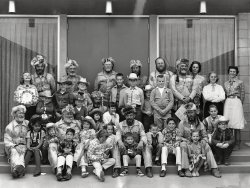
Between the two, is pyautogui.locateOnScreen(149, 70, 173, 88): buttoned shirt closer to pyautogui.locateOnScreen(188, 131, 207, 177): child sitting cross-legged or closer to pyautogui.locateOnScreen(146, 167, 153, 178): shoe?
pyautogui.locateOnScreen(188, 131, 207, 177): child sitting cross-legged

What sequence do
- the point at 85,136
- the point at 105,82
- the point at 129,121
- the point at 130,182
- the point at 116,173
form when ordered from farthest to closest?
the point at 105,82, the point at 129,121, the point at 85,136, the point at 116,173, the point at 130,182

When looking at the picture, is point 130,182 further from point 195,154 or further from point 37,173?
point 37,173

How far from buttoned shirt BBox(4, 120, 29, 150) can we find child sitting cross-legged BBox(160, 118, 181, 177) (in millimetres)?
2499

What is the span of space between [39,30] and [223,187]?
5628 millimetres

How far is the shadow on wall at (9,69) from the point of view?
10.7 meters

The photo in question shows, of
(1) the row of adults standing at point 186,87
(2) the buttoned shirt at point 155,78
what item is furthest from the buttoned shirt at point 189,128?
(2) the buttoned shirt at point 155,78

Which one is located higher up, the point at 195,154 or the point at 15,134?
the point at 15,134

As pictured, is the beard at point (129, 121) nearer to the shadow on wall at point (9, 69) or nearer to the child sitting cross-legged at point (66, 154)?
the child sitting cross-legged at point (66, 154)

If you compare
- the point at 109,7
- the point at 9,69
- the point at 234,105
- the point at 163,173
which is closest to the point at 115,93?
the point at 109,7

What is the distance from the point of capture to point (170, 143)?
28.4 feet

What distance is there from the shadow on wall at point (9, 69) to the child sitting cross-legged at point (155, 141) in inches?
128

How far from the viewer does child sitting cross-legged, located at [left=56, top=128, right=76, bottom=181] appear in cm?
802

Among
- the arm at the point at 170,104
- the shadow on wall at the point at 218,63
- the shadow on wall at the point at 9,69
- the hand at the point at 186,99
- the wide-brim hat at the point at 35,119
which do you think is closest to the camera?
the wide-brim hat at the point at 35,119

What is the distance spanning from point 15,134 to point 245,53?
18.0ft
